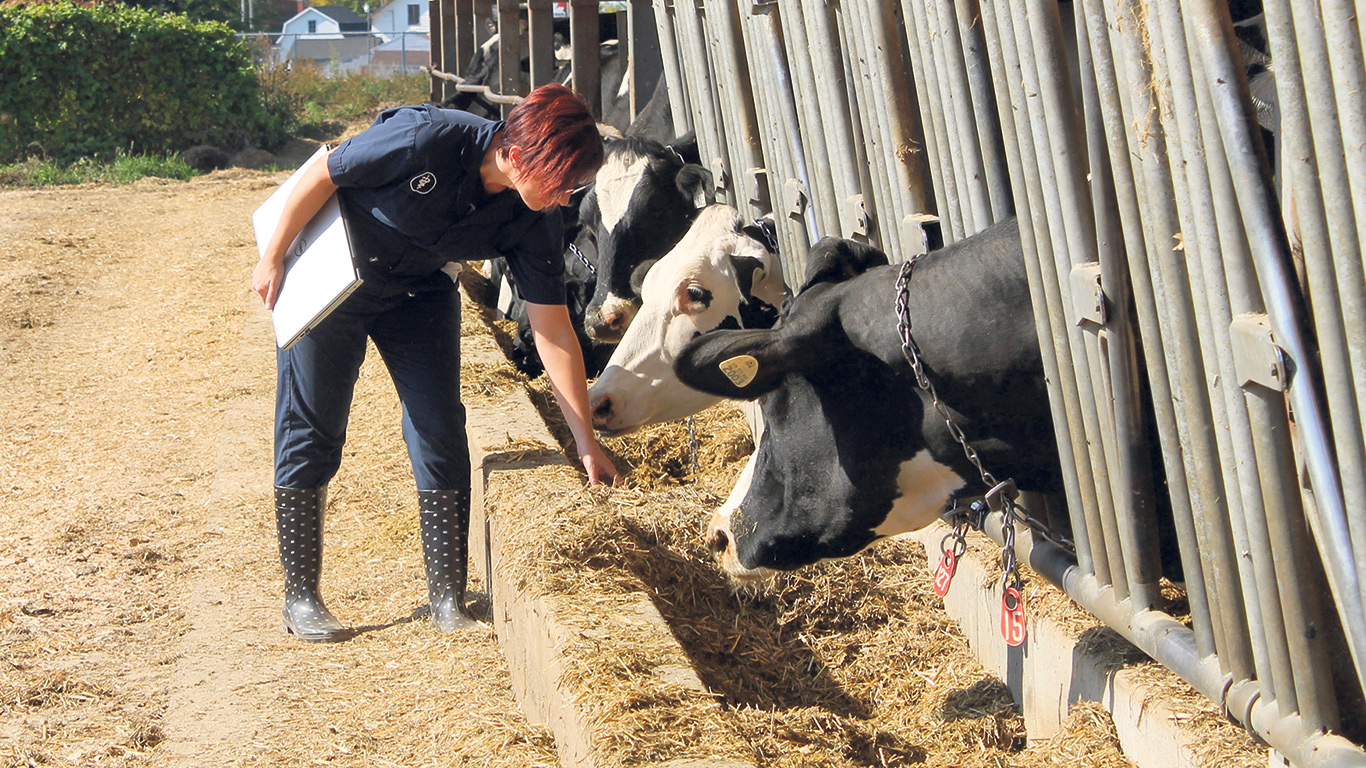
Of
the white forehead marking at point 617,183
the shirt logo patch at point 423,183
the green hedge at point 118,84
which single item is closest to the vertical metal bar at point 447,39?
the green hedge at point 118,84

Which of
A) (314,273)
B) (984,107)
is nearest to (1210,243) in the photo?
(984,107)

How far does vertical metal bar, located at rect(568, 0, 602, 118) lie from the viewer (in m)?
8.48

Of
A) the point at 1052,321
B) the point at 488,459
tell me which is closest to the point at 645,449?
the point at 488,459

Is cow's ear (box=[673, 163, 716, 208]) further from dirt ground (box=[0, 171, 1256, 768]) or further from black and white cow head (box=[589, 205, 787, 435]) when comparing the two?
dirt ground (box=[0, 171, 1256, 768])

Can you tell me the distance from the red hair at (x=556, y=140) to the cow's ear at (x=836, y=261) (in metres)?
0.70

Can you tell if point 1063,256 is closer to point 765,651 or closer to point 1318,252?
point 1318,252

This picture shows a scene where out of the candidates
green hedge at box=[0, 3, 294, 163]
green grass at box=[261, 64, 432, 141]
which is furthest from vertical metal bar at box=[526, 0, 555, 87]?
green grass at box=[261, 64, 432, 141]

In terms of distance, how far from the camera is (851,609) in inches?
153

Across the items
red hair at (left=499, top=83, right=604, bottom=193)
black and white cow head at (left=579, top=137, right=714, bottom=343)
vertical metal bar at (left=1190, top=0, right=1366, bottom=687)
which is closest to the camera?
vertical metal bar at (left=1190, top=0, right=1366, bottom=687)

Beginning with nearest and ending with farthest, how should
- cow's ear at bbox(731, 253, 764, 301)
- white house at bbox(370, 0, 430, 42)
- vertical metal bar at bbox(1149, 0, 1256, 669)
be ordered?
vertical metal bar at bbox(1149, 0, 1256, 669) < cow's ear at bbox(731, 253, 764, 301) < white house at bbox(370, 0, 430, 42)

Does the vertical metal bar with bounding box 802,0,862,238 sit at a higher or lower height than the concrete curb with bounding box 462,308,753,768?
higher

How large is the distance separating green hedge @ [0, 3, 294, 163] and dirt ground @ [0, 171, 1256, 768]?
538 inches

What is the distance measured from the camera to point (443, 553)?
3.94 meters

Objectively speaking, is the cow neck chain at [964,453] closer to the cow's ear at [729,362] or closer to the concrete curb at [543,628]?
the cow's ear at [729,362]
